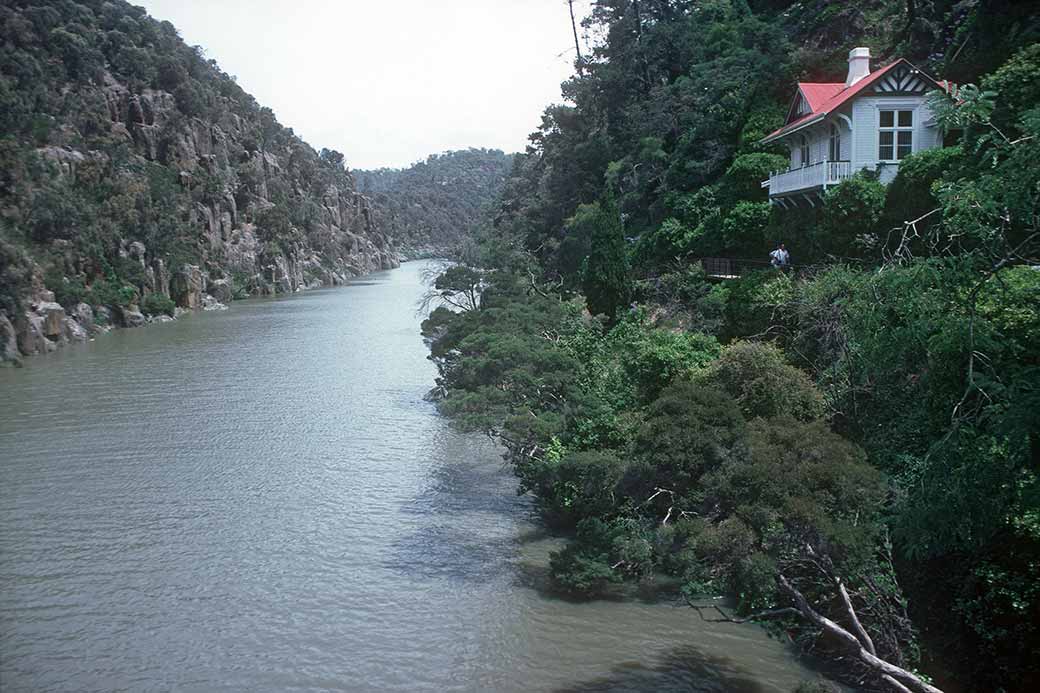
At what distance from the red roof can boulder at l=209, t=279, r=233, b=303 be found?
55386 millimetres

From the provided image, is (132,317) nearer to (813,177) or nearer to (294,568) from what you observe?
(294,568)

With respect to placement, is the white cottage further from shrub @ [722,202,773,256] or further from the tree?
the tree

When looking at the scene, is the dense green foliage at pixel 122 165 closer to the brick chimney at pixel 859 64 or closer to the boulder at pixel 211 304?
the boulder at pixel 211 304

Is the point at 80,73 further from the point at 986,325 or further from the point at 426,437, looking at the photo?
the point at 986,325

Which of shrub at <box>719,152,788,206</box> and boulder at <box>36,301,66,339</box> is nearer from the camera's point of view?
shrub at <box>719,152,788,206</box>

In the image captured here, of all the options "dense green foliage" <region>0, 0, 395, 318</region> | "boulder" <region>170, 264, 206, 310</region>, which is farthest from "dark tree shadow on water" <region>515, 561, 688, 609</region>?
"boulder" <region>170, 264, 206, 310</region>

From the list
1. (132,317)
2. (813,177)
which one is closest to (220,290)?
(132,317)

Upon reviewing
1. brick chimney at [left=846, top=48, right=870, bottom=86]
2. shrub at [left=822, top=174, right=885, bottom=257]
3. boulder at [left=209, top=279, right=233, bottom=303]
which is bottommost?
boulder at [left=209, top=279, right=233, bottom=303]

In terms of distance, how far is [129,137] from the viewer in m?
70.5

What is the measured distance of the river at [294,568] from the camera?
41.8ft

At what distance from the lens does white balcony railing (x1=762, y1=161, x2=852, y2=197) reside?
21938 millimetres

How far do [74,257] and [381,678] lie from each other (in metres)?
48.0

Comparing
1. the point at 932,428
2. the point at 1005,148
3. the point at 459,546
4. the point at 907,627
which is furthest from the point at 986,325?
the point at 459,546

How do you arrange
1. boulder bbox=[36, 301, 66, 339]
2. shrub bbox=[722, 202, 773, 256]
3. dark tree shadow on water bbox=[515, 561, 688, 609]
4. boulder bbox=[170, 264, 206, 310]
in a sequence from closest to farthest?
dark tree shadow on water bbox=[515, 561, 688, 609]
shrub bbox=[722, 202, 773, 256]
boulder bbox=[36, 301, 66, 339]
boulder bbox=[170, 264, 206, 310]
